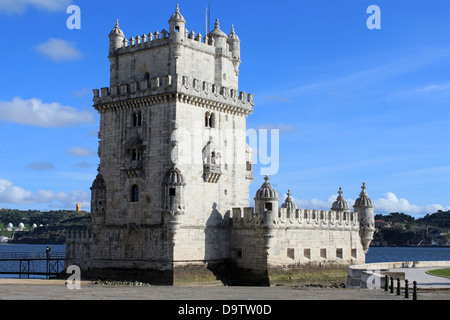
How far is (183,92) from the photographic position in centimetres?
5122

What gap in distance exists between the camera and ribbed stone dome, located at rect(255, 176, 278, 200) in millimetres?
52656

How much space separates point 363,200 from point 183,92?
23.7 meters

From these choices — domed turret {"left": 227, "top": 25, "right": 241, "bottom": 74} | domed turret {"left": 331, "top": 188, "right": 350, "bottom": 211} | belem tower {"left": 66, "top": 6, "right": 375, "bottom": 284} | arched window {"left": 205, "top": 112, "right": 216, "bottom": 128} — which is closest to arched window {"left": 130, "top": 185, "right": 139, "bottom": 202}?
belem tower {"left": 66, "top": 6, "right": 375, "bottom": 284}

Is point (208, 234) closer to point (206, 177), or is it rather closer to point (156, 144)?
point (206, 177)

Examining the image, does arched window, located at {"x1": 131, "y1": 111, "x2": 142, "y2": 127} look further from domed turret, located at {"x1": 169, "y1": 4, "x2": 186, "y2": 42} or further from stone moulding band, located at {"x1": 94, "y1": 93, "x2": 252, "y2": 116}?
domed turret, located at {"x1": 169, "y1": 4, "x2": 186, "y2": 42}

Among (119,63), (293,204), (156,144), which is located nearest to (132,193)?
(156,144)

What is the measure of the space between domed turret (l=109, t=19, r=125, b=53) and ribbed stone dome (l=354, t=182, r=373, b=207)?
2700 cm

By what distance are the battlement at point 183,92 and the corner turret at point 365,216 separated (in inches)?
626

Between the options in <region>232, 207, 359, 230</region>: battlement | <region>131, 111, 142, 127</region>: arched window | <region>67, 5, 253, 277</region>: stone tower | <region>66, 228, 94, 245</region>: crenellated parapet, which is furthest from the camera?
<region>66, 228, 94, 245</region>: crenellated parapet

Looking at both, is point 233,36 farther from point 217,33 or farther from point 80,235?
point 80,235

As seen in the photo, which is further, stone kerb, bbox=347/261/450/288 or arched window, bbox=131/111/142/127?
arched window, bbox=131/111/142/127

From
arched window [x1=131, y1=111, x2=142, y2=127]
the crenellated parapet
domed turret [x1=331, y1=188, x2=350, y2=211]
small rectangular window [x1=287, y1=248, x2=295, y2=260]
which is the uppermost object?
arched window [x1=131, y1=111, x2=142, y2=127]
